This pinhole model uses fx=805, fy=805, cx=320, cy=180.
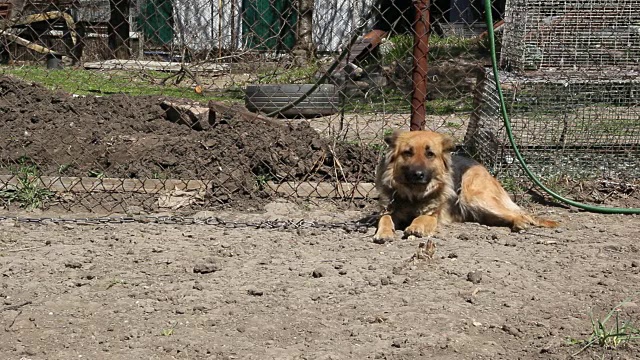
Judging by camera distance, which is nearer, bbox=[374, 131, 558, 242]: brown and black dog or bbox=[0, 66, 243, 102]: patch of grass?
bbox=[374, 131, 558, 242]: brown and black dog

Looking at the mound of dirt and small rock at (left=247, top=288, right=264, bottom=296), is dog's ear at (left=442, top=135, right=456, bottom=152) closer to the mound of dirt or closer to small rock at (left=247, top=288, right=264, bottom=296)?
the mound of dirt

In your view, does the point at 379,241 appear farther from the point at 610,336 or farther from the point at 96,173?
the point at 96,173

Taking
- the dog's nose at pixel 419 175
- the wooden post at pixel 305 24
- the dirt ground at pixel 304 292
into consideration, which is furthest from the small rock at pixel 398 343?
the wooden post at pixel 305 24

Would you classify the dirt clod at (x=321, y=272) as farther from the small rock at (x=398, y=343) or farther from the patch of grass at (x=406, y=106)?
the patch of grass at (x=406, y=106)

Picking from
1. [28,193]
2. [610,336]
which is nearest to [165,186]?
[28,193]

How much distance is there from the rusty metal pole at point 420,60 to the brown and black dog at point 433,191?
0.34 meters

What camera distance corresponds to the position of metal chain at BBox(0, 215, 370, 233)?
555 centimetres

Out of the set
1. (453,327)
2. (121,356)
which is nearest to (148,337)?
(121,356)

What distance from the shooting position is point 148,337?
12.1 feet

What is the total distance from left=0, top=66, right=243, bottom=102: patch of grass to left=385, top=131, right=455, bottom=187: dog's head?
4.16 metres

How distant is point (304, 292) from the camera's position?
426 cm

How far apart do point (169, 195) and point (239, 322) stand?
236 centimetres

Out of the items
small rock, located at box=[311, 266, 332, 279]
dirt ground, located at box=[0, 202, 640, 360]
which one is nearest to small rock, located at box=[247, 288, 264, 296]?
dirt ground, located at box=[0, 202, 640, 360]

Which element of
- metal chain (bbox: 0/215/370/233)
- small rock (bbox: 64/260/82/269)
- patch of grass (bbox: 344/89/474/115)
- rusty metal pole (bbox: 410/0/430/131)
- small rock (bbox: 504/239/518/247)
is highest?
rusty metal pole (bbox: 410/0/430/131)
